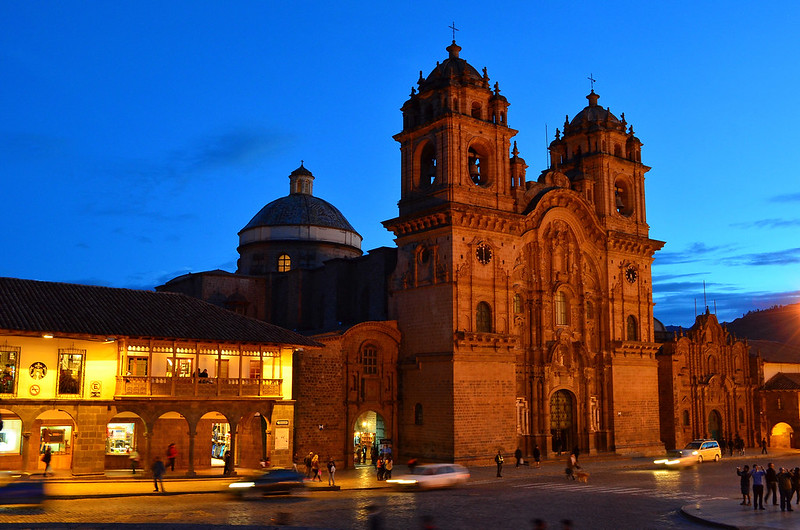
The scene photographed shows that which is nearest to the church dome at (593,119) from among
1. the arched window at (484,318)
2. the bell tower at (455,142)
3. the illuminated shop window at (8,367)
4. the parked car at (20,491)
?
the bell tower at (455,142)

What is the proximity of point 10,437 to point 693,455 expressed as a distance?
3603 cm

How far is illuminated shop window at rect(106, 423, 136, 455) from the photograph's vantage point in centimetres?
3744

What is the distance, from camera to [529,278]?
158 ft

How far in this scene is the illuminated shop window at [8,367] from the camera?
3291cm

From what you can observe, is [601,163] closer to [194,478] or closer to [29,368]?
[194,478]

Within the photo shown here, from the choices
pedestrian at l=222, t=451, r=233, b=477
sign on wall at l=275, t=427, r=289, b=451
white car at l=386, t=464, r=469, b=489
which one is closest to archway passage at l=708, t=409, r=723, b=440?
white car at l=386, t=464, r=469, b=489

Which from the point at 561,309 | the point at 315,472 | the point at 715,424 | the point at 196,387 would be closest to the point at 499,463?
the point at 315,472

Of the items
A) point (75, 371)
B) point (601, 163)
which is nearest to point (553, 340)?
point (601, 163)

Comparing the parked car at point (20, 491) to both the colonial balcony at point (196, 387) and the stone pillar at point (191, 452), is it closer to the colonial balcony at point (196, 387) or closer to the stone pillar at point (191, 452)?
the colonial balcony at point (196, 387)

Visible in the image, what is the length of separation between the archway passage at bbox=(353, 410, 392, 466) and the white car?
11351 mm

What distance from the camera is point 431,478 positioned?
32.2m

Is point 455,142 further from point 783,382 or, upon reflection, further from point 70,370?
point 783,382

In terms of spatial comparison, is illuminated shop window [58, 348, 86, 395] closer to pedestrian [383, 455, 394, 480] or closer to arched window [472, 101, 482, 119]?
pedestrian [383, 455, 394, 480]

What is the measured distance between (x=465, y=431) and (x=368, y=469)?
544 cm
